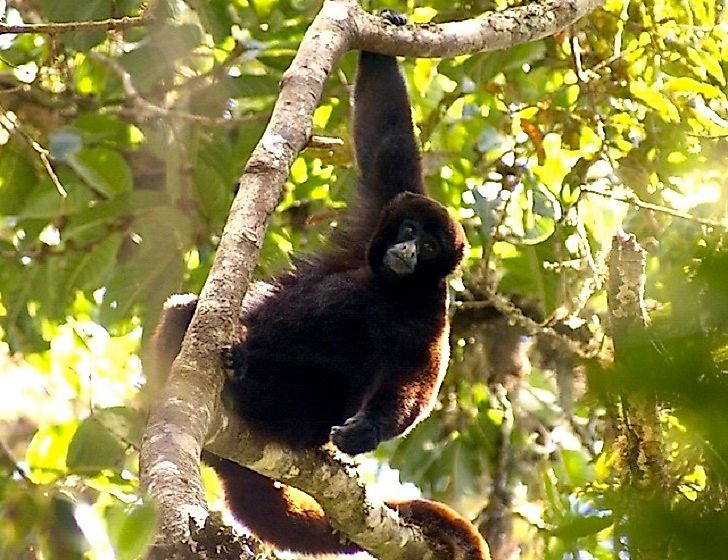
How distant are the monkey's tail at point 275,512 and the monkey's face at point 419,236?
36.2 inches

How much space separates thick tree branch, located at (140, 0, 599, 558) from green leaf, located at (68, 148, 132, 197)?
3.97 feet

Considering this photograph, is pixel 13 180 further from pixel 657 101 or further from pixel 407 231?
pixel 657 101

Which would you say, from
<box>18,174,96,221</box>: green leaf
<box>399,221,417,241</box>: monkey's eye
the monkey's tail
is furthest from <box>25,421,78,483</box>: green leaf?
<box>399,221,417,241</box>: monkey's eye

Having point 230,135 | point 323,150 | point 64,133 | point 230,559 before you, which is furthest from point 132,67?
point 230,559

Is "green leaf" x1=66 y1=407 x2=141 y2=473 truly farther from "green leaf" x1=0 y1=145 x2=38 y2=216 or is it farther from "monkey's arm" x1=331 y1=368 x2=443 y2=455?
"green leaf" x1=0 y1=145 x2=38 y2=216

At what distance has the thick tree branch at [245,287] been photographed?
1899 millimetres

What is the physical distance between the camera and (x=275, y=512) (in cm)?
386

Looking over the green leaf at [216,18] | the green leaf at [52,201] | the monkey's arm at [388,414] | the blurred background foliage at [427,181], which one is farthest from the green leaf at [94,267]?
the monkey's arm at [388,414]

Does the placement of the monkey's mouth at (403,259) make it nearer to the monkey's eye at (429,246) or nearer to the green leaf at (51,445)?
the monkey's eye at (429,246)

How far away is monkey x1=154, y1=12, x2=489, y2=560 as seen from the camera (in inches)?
138

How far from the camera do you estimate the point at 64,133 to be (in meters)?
3.72

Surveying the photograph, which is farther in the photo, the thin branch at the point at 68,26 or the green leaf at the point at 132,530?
the thin branch at the point at 68,26

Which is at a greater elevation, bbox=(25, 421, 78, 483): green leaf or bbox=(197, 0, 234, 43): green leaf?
bbox=(197, 0, 234, 43): green leaf

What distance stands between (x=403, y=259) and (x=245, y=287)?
1.53 m
